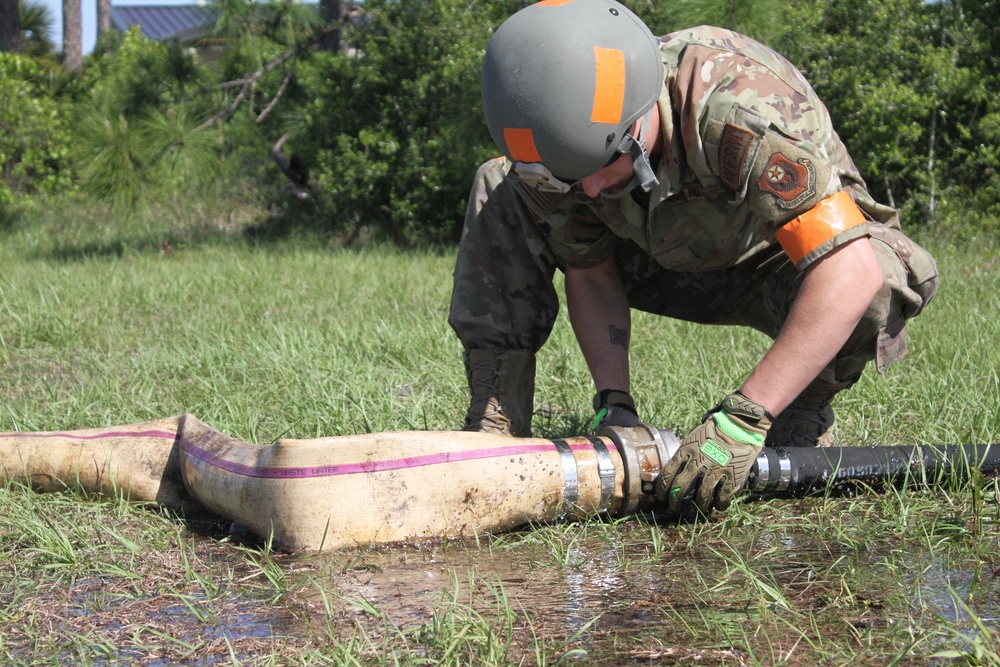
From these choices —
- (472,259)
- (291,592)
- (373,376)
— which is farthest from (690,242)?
(373,376)

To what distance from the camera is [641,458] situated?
2467 mm

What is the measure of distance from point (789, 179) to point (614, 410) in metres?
0.83

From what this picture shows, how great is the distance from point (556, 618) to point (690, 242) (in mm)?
1112

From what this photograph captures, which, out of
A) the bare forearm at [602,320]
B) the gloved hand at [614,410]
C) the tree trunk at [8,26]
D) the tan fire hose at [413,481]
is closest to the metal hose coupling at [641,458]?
the tan fire hose at [413,481]

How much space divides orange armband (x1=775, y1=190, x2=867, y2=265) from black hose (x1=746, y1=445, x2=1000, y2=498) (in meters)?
0.57

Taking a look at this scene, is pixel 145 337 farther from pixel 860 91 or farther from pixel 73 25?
pixel 73 25

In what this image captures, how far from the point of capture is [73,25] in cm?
1953

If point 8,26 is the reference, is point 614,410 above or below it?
below

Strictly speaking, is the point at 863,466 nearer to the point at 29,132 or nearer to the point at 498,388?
the point at 498,388

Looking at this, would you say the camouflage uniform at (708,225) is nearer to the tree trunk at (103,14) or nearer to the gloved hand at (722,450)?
the gloved hand at (722,450)

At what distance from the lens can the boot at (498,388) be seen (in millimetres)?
2979

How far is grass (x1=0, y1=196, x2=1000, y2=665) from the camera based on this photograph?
→ 1854mm

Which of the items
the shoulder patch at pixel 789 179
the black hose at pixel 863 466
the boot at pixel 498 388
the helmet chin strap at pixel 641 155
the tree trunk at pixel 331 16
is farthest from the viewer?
the tree trunk at pixel 331 16

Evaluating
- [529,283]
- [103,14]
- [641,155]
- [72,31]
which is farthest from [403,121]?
[103,14]
